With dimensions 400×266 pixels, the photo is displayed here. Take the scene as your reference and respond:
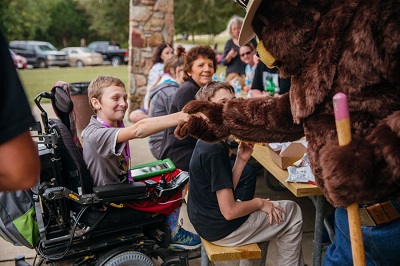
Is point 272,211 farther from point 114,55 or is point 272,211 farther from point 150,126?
point 114,55

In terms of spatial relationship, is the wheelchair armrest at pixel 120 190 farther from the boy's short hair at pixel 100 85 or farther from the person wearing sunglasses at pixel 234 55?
the person wearing sunglasses at pixel 234 55

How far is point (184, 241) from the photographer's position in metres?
3.26

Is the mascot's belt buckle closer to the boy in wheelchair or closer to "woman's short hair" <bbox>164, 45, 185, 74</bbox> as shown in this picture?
the boy in wheelchair

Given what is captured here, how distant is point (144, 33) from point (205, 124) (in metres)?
6.66

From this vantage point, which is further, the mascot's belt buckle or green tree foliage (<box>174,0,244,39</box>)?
green tree foliage (<box>174,0,244,39</box>)

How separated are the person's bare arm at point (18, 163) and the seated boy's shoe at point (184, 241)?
7.17 feet

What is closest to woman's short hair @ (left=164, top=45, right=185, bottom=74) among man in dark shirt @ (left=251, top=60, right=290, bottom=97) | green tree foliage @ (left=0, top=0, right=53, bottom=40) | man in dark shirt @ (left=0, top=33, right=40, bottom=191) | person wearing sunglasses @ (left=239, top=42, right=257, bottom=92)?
man in dark shirt @ (left=251, top=60, right=290, bottom=97)

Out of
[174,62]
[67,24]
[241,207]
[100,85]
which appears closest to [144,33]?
[174,62]

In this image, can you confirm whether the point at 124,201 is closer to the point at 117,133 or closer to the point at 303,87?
the point at 117,133

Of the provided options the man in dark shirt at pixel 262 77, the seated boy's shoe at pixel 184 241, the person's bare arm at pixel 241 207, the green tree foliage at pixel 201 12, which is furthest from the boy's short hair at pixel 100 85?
the green tree foliage at pixel 201 12

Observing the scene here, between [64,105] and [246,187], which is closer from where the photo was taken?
[64,105]

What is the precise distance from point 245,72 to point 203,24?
22185 millimetres

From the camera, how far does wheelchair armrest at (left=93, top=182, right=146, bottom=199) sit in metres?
2.66

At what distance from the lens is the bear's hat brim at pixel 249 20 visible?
74.0 inches
